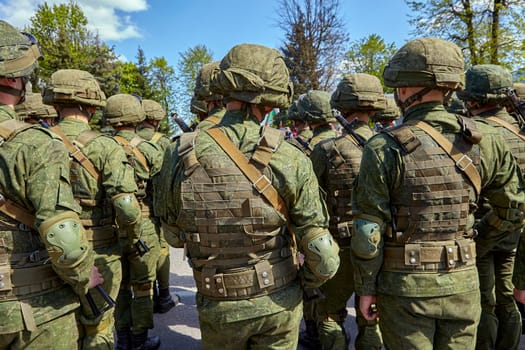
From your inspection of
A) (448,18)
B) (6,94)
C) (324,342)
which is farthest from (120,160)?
(448,18)

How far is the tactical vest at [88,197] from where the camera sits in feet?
11.9

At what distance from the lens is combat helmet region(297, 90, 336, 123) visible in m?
4.95

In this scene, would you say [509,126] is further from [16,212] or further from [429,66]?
[16,212]

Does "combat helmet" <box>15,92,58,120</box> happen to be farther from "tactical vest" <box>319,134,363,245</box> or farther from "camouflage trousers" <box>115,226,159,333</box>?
"tactical vest" <box>319,134,363,245</box>

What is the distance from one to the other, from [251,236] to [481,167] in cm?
169

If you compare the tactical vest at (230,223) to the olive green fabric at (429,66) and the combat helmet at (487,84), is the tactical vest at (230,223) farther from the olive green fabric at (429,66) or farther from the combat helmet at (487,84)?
the combat helmet at (487,84)

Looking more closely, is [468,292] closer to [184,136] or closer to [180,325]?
[184,136]

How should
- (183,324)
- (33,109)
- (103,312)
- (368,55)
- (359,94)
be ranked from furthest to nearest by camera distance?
(368,55), (183,324), (33,109), (359,94), (103,312)

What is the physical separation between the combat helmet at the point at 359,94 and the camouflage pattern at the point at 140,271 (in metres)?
2.38

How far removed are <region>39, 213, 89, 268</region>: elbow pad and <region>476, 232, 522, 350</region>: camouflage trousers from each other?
3510mm

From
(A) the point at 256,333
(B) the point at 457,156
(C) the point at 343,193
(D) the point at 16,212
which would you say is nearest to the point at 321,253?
(A) the point at 256,333

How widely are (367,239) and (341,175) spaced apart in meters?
1.45

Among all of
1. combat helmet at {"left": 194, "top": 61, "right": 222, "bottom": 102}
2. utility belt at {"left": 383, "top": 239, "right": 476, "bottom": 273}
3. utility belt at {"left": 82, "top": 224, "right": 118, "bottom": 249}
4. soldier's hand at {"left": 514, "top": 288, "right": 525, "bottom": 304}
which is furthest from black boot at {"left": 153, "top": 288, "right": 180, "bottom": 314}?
soldier's hand at {"left": 514, "top": 288, "right": 525, "bottom": 304}

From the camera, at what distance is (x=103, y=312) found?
10.8 feet
